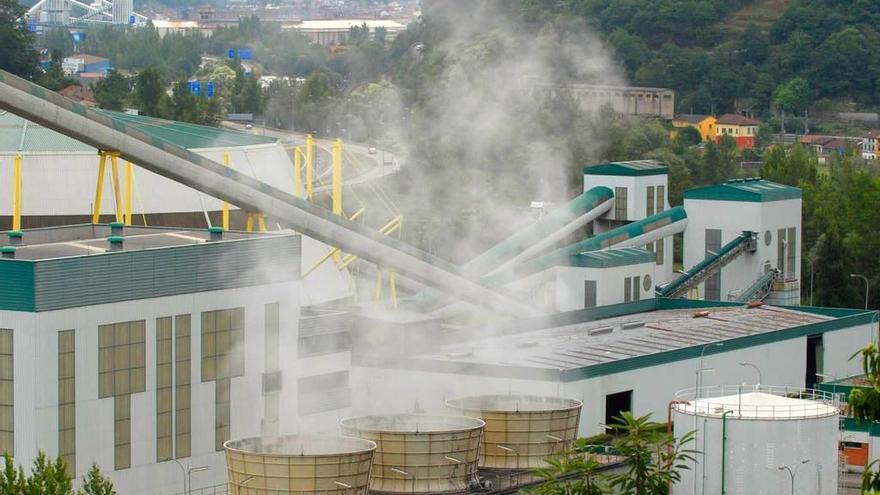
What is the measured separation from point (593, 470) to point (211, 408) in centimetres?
940

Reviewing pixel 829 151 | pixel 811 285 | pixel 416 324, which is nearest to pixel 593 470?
pixel 416 324

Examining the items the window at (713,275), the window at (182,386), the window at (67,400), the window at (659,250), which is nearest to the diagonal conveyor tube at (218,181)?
the window at (182,386)

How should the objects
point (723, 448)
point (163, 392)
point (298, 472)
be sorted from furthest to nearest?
point (163, 392), point (723, 448), point (298, 472)

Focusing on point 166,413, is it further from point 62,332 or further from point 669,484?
point 669,484

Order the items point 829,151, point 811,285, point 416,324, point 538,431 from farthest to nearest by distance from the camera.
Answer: point 829,151 < point 811,285 < point 416,324 < point 538,431

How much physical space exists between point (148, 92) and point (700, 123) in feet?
179

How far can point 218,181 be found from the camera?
5959cm

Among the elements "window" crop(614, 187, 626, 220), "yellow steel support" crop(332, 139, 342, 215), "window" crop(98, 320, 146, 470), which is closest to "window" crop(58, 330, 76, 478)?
"window" crop(98, 320, 146, 470)

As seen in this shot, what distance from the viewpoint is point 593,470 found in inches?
1976

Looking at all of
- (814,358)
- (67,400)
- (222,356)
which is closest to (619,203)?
(814,358)

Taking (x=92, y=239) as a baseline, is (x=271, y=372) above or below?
→ below

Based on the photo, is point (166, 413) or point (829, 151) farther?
point (829, 151)

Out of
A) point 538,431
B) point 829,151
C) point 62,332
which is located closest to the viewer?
point 62,332

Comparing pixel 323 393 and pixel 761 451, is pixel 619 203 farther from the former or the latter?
pixel 761 451
